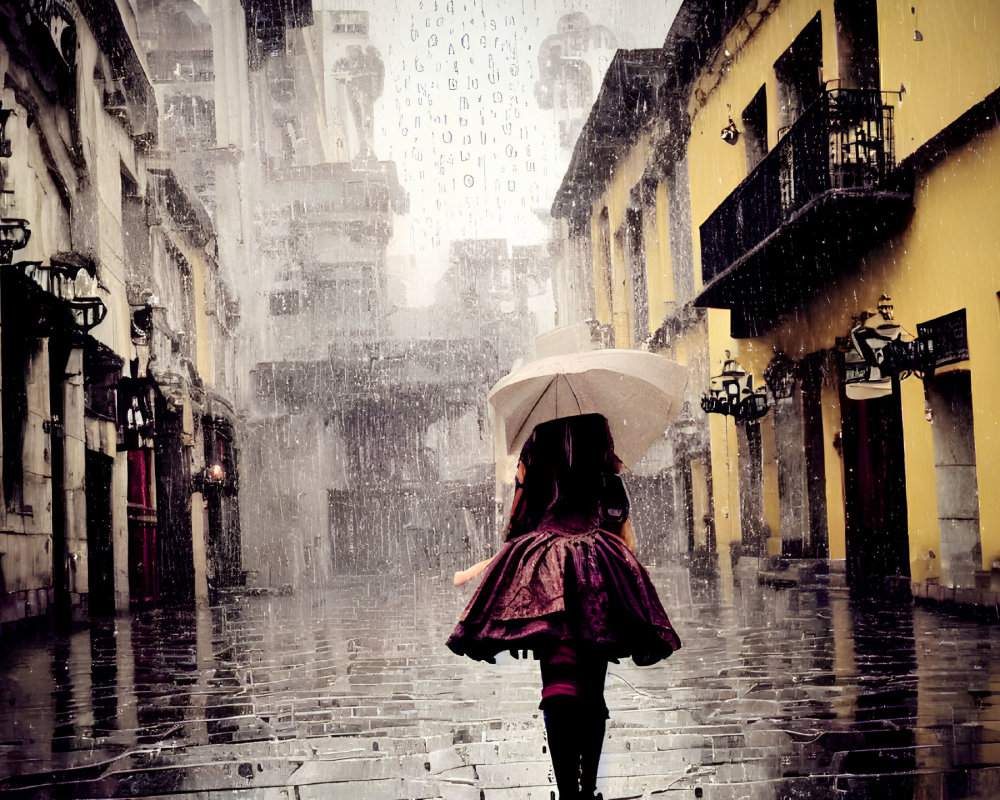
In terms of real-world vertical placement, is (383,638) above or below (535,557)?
below

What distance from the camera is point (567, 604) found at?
132 inches

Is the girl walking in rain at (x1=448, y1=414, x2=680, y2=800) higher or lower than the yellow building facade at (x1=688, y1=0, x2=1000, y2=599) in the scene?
lower

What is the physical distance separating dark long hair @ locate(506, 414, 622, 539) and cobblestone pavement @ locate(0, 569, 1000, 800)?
1095 mm

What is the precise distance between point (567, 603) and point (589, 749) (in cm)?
43

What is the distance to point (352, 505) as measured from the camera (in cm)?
3688

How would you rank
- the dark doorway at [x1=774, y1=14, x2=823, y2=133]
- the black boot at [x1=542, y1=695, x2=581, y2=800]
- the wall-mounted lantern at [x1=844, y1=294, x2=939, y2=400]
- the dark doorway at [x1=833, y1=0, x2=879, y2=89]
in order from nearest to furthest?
1. the black boot at [x1=542, y1=695, x2=581, y2=800]
2. the wall-mounted lantern at [x1=844, y1=294, x2=939, y2=400]
3. the dark doorway at [x1=833, y1=0, x2=879, y2=89]
4. the dark doorway at [x1=774, y1=14, x2=823, y2=133]

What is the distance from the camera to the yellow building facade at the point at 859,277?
1080 cm

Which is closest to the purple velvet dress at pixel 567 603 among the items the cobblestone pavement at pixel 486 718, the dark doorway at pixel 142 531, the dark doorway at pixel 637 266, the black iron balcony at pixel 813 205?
the cobblestone pavement at pixel 486 718

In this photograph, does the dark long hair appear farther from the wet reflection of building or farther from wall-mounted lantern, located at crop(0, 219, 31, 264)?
wall-mounted lantern, located at crop(0, 219, 31, 264)

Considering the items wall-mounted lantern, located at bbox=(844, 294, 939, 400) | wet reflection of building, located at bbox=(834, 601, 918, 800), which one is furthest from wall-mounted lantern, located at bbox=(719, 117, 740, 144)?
wet reflection of building, located at bbox=(834, 601, 918, 800)

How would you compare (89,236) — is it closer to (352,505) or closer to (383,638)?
(383,638)

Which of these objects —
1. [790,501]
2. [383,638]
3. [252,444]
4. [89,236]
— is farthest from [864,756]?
[252,444]

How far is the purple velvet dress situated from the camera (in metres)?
3.33

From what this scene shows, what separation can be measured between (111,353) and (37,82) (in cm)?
356
